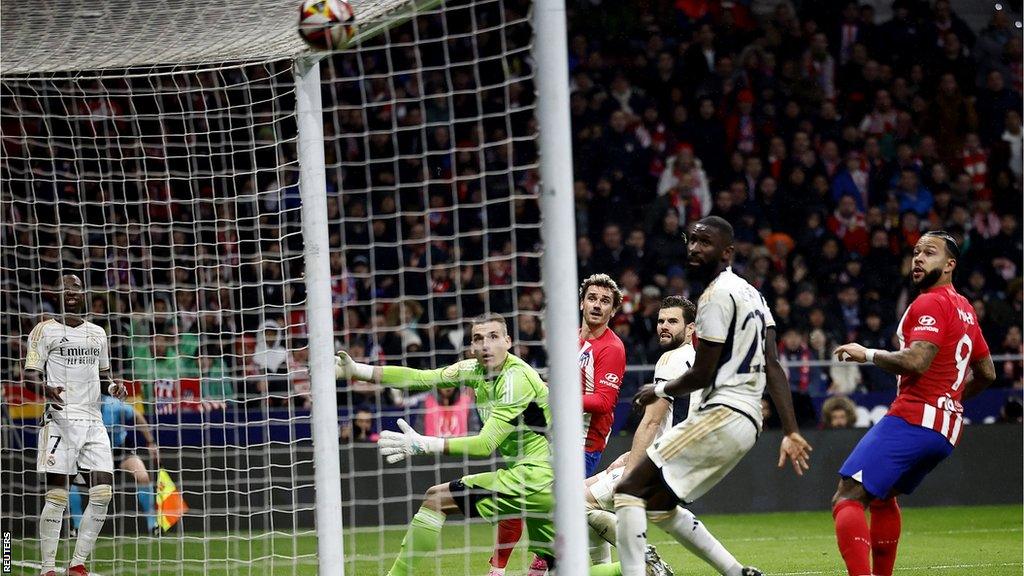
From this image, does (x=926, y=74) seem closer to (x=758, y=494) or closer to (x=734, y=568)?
(x=758, y=494)

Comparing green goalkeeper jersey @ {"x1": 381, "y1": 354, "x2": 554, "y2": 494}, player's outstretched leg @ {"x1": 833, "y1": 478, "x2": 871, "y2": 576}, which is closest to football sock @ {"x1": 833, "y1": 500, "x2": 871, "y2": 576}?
player's outstretched leg @ {"x1": 833, "y1": 478, "x2": 871, "y2": 576}

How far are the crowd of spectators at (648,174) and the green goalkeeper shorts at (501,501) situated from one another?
566 centimetres

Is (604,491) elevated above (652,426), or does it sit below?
below

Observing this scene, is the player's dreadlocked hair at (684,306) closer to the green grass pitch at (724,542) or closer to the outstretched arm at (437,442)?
the outstretched arm at (437,442)

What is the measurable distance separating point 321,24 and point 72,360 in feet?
14.5

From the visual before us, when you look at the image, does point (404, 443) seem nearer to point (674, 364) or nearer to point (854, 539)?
point (674, 364)

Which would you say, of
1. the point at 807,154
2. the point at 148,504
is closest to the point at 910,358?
the point at 148,504

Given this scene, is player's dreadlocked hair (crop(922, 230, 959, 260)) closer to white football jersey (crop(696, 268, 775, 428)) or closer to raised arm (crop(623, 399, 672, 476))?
white football jersey (crop(696, 268, 775, 428))

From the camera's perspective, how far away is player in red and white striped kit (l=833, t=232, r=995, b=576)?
6.48 metres

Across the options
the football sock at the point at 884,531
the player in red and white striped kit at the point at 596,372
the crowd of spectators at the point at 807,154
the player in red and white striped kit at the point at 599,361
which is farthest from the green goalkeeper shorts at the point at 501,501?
the crowd of spectators at the point at 807,154

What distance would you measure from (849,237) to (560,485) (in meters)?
12.3

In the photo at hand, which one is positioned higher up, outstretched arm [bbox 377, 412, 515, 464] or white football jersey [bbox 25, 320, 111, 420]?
white football jersey [bbox 25, 320, 111, 420]

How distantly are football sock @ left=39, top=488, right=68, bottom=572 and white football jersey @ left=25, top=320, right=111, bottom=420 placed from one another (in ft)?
1.81

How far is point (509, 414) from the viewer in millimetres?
6715
